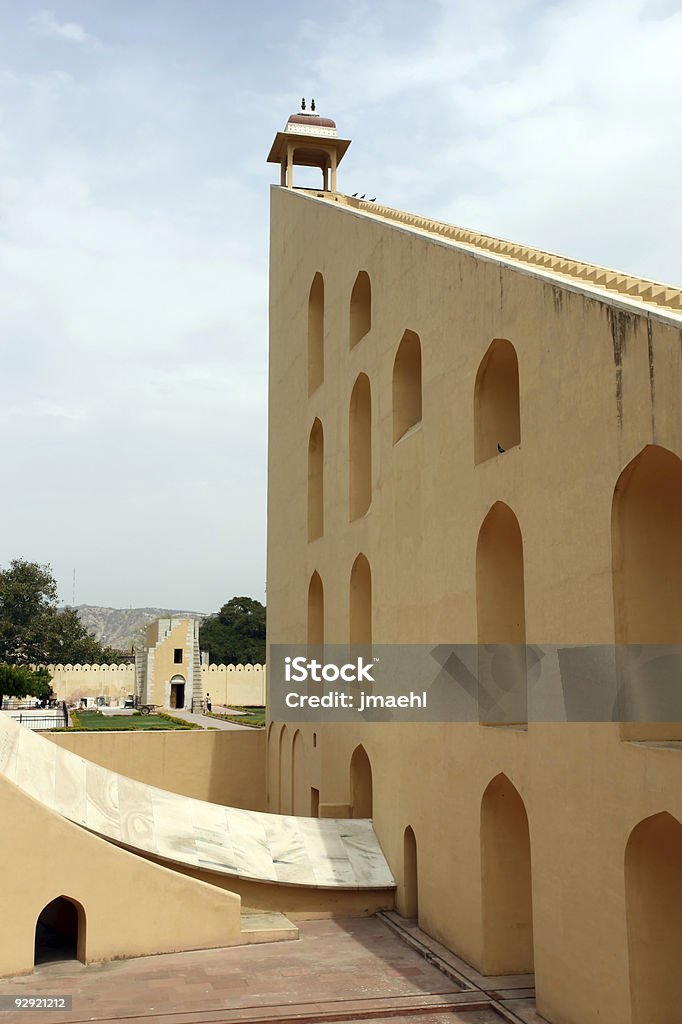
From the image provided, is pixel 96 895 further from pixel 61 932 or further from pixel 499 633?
pixel 499 633

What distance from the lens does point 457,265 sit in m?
11.1

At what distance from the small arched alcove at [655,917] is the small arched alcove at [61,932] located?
5.89 metres

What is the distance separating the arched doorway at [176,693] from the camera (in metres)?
45.3

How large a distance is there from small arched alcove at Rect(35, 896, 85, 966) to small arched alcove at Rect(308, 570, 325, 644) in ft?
22.9

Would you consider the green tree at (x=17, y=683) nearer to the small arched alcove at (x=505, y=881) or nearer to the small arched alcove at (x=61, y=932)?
the small arched alcove at (x=61, y=932)

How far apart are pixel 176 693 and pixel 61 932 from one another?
3432 cm

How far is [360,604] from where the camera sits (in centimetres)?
1521

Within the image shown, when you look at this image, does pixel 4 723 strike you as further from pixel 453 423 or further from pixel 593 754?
pixel 593 754

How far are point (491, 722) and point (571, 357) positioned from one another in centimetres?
405

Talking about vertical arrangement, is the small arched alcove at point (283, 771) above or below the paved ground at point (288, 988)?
above

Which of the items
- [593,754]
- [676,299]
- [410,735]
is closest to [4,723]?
[410,735]

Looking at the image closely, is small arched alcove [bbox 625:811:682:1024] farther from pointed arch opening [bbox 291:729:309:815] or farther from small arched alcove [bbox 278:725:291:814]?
small arched alcove [bbox 278:725:291:814]

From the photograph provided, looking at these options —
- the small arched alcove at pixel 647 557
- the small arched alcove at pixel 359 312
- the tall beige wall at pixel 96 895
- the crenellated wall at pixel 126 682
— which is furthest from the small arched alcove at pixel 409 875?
the crenellated wall at pixel 126 682

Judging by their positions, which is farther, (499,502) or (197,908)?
(197,908)
